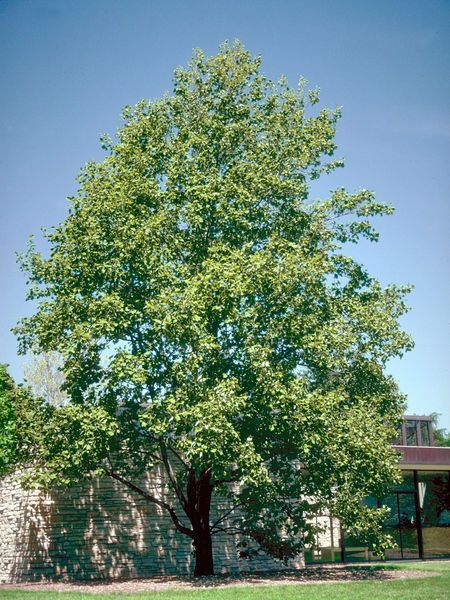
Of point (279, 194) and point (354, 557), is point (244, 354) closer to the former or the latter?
point (279, 194)

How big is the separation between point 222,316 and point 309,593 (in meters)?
7.86

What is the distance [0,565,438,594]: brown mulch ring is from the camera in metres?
18.5

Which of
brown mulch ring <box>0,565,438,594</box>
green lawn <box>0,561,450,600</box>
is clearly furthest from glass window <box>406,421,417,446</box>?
green lawn <box>0,561,450,600</box>

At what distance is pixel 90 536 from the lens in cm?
2364

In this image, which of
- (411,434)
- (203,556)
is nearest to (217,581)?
(203,556)

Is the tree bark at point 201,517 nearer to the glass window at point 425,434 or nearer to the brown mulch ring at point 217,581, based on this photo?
the brown mulch ring at point 217,581

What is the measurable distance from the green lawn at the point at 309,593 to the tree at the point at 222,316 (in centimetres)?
229

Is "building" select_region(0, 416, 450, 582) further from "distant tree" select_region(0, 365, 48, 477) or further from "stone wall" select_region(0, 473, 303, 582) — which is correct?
"distant tree" select_region(0, 365, 48, 477)

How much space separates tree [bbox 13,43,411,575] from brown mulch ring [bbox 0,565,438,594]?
1210 mm

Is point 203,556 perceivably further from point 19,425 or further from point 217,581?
point 19,425

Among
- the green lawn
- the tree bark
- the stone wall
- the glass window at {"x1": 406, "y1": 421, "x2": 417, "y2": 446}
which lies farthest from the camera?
the glass window at {"x1": 406, "y1": 421, "x2": 417, "y2": 446}

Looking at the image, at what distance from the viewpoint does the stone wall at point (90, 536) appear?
23172mm

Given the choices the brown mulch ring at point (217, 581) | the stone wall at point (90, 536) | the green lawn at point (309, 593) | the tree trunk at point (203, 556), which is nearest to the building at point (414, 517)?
the stone wall at point (90, 536)

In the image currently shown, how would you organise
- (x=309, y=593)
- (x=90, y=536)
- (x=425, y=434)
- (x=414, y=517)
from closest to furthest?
(x=309, y=593), (x=90, y=536), (x=414, y=517), (x=425, y=434)
